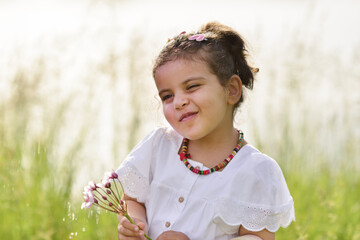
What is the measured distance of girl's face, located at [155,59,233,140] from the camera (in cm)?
199

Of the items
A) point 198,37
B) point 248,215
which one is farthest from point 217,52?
point 248,215

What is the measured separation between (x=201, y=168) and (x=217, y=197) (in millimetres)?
151

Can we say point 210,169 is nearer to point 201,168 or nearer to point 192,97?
point 201,168

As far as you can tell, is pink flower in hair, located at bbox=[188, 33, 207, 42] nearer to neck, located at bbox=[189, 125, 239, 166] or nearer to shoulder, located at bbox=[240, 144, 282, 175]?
neck, located at bbox=[189, 125, 239, 166]

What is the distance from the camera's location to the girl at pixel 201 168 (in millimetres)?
1946

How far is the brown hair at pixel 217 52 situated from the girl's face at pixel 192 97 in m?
0.04

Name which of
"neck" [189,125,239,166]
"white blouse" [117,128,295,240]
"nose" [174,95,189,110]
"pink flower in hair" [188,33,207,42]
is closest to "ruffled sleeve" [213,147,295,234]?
"white blouse" [117,128,295,240]

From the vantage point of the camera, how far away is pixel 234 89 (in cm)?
215

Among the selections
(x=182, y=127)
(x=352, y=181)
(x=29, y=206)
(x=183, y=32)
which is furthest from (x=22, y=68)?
(x=352, y=181)

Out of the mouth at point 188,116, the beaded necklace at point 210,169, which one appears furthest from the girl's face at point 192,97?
the beaded necklace at point 210,169

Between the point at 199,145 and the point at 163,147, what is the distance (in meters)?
0.18

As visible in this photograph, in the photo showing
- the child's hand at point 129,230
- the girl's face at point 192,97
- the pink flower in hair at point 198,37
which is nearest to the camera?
the child's hand at point 129,230

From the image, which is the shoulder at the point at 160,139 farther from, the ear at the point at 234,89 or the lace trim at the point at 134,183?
the ear at the point at 234,89

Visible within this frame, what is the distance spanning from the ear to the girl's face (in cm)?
7
